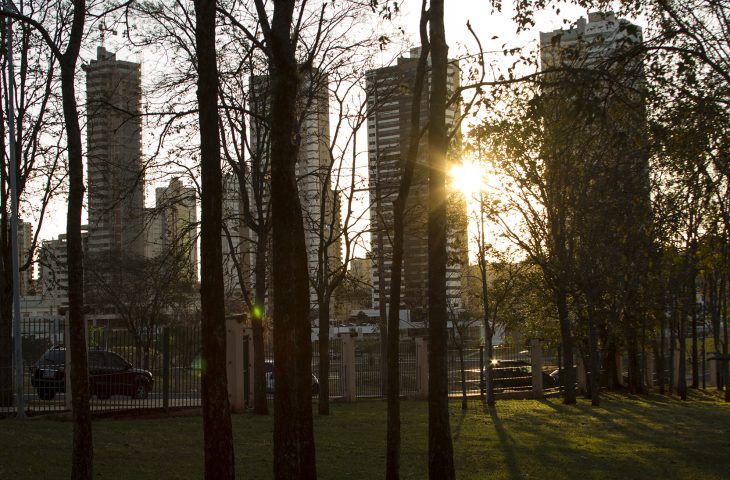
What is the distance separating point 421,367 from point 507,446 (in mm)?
13843

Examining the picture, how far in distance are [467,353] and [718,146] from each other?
1767 centimetres

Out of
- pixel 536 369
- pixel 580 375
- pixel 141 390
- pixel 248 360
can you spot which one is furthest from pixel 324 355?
pixel 580 375

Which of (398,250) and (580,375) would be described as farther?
(580,375)

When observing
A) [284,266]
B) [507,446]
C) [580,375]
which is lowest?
[580,375]

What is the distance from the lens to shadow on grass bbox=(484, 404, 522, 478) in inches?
492

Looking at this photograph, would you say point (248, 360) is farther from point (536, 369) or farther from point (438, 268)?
point (438, 268)

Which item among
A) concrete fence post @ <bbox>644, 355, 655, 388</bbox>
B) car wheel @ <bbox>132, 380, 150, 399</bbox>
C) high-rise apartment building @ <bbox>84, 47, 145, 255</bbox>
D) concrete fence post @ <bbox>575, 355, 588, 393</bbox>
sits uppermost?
high-rise apartment building @ <bbox>84, 47, 145, 255</bbox>

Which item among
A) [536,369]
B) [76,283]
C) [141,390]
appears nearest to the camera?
[76,283]

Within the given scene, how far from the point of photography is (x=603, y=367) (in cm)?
3753

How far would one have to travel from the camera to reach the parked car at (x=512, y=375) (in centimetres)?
3206

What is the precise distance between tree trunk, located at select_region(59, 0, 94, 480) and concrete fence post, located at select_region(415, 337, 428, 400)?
20.1 meters

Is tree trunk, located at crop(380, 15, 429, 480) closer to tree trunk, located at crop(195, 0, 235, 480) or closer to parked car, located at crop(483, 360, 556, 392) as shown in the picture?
tree trunk, located at crop(195, 0, 235, 480)

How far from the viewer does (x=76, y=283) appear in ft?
32.0

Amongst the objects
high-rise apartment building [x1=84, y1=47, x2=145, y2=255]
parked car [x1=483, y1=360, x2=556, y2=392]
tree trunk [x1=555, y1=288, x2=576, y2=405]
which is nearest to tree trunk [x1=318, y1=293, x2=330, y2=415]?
high-rise apartment building [x1=84, y1=47, x2=145, y2=255]
